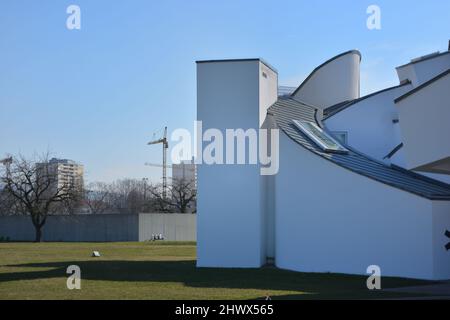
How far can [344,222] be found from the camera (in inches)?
835

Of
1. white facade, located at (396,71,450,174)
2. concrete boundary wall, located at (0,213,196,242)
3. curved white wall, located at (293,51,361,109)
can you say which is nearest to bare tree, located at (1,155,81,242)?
concrete boundary wall, located at (0,213,196,242)

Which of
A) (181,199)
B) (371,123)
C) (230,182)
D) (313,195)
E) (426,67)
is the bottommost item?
(181,199)

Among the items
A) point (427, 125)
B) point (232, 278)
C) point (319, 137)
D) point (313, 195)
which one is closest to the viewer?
point (427, 125)

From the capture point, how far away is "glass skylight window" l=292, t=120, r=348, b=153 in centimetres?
2342

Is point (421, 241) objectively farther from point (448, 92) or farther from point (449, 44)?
point (449, 44)

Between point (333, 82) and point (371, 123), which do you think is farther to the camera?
point (333, 82)

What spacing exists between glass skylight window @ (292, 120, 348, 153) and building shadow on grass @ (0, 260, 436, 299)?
488 cm

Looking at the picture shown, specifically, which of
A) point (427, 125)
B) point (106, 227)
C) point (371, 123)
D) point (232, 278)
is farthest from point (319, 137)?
point (106, 227)

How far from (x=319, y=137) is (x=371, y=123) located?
5945mm

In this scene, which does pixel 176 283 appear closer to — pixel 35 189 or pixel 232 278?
pixel 232 278

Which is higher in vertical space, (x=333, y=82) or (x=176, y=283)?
(x=333, y=82)

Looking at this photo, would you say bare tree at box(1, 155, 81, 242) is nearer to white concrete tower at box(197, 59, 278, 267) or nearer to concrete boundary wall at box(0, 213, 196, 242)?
concrete boundary wall at box(0, 213, 196, 242)

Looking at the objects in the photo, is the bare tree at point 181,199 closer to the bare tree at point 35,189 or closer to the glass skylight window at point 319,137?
the bare tree at point 35,189

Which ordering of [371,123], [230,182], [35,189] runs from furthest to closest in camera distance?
[35,189]
[371,123]
[230,182]
